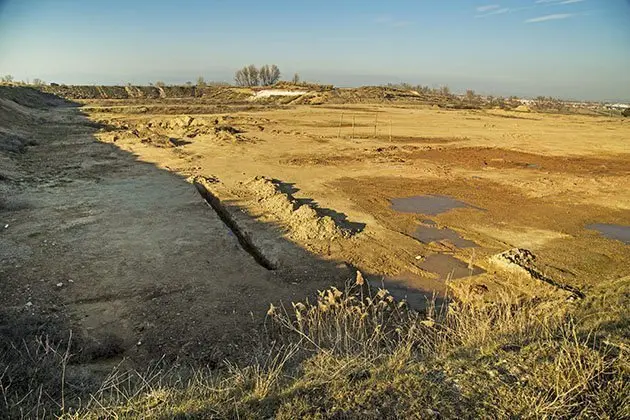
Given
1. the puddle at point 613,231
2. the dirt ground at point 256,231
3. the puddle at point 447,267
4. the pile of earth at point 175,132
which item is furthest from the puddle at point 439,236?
the pile of earth at point 175,132

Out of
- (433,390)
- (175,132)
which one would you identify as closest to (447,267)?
(433,390)

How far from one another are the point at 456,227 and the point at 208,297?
20.2 feet

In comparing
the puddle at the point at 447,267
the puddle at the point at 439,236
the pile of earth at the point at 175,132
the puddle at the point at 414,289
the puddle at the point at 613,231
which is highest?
the pile of earth at the point at 175,132

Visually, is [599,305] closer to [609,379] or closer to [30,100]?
[609,379]

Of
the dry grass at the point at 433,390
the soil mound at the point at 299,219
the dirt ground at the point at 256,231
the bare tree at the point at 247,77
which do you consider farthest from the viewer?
the bare tree at the point at 247,77

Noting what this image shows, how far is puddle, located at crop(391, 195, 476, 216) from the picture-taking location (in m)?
11.2

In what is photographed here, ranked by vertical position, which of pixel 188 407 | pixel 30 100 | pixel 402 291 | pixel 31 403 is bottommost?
pixel 402 291

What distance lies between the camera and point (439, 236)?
932 centimetres

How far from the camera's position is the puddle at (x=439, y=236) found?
8.95 m

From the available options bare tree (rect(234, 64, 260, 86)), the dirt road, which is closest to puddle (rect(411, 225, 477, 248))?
the dirt road

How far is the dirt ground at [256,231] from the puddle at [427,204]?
15.3 inches

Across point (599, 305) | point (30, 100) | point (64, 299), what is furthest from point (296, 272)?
point (30, 100)

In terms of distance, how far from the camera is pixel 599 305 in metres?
5.04

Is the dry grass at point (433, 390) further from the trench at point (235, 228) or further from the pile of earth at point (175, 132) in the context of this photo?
the pile of earth at point (175, 132)
